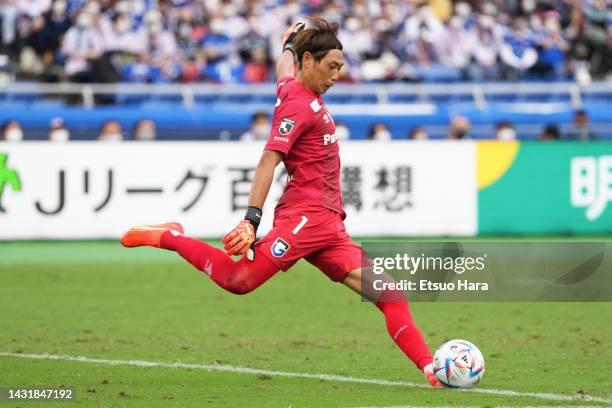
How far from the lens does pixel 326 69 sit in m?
7.61

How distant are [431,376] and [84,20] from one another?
15.0m

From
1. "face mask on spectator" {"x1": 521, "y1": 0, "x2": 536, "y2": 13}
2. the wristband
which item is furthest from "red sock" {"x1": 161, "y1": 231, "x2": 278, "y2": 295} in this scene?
"face mask on spectator" {"x1": 521, "y1": 0, "x2": 536, "y2": 13}

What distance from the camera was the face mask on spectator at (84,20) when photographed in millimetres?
21078

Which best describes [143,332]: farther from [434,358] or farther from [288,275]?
[288,275]

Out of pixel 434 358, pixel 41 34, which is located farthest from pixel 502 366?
pixel 41 34

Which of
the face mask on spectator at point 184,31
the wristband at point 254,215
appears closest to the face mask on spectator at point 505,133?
the face mask on spectator at point 184,31

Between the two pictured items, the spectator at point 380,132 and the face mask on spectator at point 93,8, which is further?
the face mask on spectator at point 93,8

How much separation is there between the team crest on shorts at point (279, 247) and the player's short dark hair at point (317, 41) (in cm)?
116

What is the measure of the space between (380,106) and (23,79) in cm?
649

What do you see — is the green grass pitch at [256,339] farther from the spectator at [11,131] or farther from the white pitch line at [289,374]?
the spectator at [11,131]

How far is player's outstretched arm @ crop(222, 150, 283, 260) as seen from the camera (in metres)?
7.30

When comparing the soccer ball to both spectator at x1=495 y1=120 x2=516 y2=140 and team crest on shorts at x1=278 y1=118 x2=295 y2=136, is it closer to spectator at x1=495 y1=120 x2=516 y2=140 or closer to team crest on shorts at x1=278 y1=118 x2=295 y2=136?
team crest on shorts at x1=278 y1=118 x2=295 y2=136

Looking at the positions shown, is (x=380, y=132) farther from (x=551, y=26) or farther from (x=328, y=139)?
(x=328, y=139)

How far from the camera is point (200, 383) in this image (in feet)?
25.8
